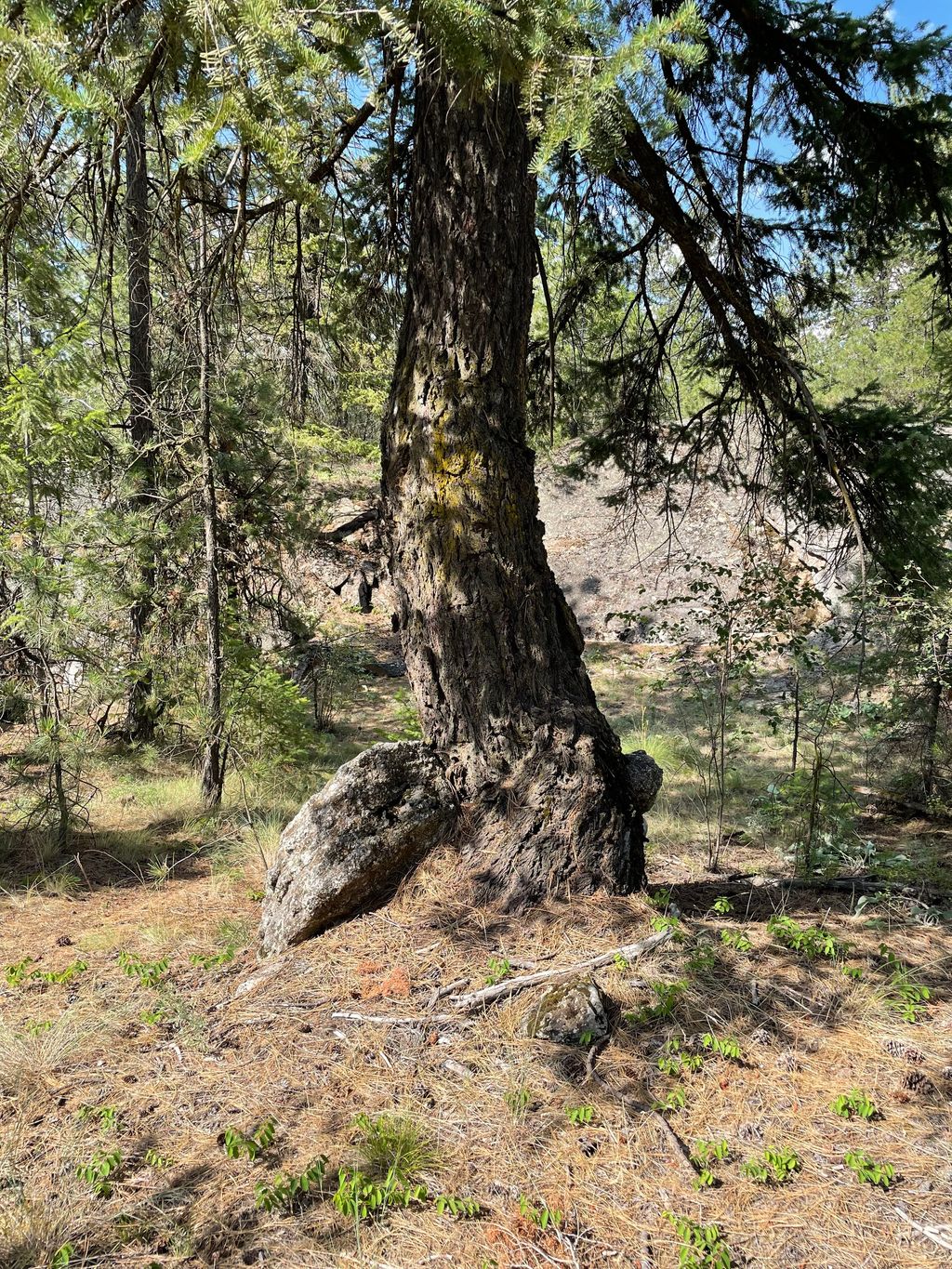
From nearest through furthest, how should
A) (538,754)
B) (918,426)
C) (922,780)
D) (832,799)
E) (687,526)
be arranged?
(538,754) < (918,426) < (832,799) < (922,780) < (687,526)

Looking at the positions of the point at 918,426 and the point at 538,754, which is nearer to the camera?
the point at 538,754

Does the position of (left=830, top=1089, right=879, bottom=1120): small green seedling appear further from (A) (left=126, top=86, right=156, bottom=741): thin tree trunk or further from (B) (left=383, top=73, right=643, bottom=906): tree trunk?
(A) (left=126, top=86, right=156, bottom=741): thin tree trunk

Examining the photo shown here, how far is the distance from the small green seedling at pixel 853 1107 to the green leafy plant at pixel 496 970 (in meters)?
1.12

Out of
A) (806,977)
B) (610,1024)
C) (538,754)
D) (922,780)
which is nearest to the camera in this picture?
(610,1024)

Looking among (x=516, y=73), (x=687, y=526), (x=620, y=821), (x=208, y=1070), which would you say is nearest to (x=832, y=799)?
(x=620, y=821)

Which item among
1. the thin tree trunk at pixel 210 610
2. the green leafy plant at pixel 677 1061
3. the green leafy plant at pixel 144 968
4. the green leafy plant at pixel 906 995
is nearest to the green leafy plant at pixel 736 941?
the green leafy plant at pixel 906 995

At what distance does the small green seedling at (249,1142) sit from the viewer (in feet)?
7.21

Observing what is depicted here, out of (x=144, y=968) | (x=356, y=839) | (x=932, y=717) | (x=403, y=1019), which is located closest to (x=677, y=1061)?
(x=403, y=1019)

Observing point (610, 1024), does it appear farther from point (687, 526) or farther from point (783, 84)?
point (687, 526)

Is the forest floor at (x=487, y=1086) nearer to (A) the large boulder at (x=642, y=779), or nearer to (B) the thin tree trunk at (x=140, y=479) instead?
(A) the large boulder at (x=642, y=779)

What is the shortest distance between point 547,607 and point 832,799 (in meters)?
3.26

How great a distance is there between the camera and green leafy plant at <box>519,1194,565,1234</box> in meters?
1.93

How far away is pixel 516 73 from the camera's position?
227 cm

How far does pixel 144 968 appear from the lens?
3.32m
